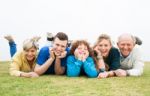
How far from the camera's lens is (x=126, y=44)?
9.14 metres

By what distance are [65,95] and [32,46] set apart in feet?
10.3

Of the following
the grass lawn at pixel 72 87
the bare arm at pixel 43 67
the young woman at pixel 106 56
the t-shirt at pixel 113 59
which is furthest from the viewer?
the t-shirt at pixel 113 59

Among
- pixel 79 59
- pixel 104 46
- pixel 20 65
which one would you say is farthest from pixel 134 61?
pixel 20 65

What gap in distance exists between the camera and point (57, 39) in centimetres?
864

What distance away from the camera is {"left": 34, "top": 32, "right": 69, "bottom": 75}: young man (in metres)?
8.63

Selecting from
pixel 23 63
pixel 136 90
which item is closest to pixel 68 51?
pixel 23 63

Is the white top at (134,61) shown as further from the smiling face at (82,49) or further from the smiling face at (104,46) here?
the smiling face at (82,49)

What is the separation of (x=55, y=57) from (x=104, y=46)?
1.19m

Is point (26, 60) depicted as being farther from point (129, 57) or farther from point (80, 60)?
point (129, 57)

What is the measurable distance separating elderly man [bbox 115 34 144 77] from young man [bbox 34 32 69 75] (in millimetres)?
1301

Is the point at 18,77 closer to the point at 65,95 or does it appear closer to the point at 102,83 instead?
the point at 102,83

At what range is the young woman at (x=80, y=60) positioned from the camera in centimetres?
873

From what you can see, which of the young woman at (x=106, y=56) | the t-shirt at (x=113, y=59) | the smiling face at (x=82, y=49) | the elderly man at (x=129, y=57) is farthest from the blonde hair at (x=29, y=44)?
the elderly man at (x=129, y=57)

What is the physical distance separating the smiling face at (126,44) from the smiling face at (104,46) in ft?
1.03
